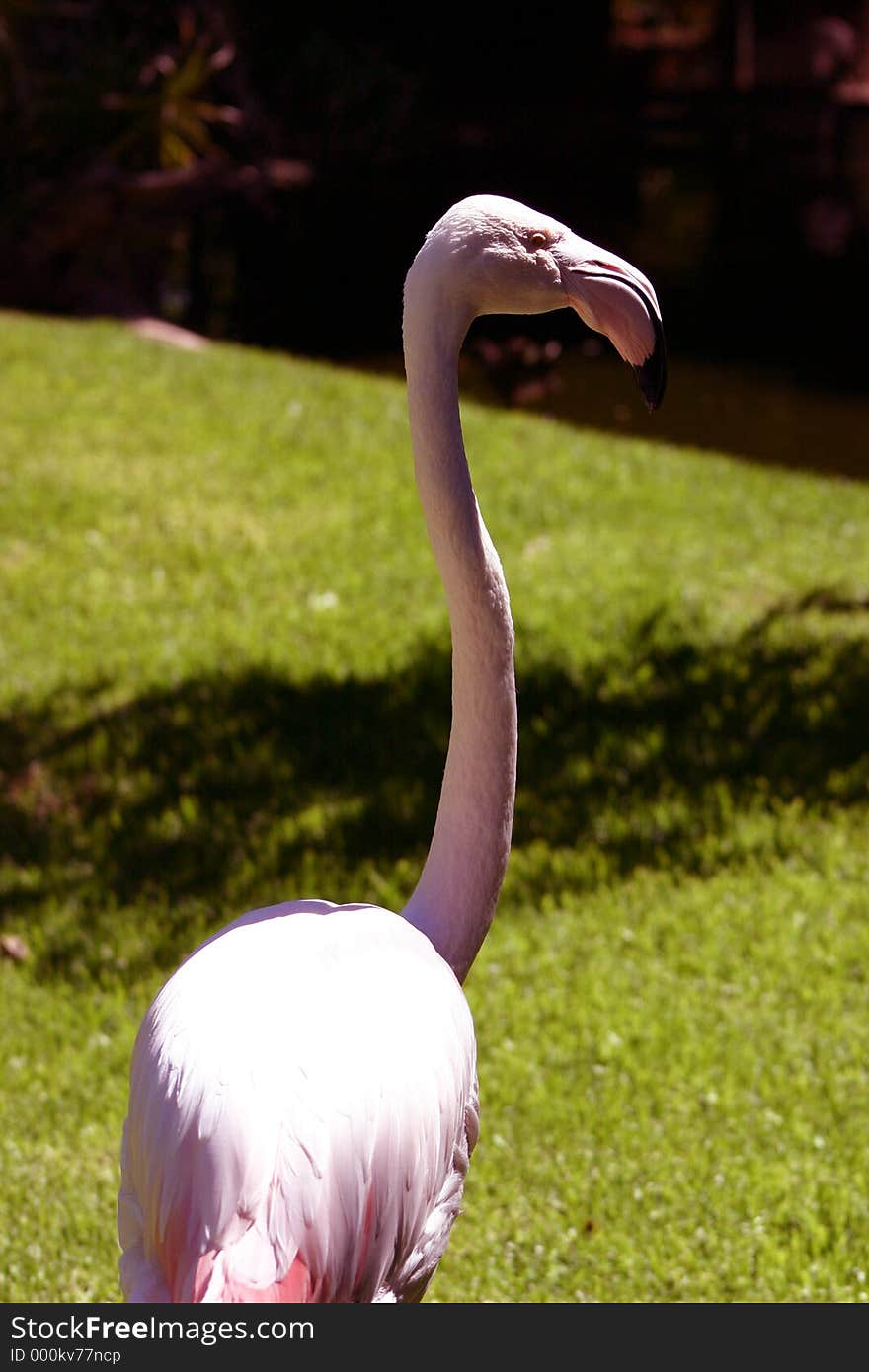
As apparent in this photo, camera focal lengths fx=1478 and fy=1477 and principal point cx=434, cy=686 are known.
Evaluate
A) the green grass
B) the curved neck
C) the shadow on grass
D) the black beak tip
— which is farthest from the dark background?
the black beak tip

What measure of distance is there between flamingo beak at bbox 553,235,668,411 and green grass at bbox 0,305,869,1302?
200 centimetres

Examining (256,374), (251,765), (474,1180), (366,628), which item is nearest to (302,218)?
(256,374)

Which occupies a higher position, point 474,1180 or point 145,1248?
point 145,1248

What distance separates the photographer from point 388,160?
40.9 feet

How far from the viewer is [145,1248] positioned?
221cm

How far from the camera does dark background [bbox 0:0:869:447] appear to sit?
439 inches

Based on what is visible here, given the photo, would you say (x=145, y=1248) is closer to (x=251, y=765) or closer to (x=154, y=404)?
(x=251, y=765)

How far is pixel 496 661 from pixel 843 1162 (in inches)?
71.0

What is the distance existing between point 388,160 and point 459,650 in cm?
1089

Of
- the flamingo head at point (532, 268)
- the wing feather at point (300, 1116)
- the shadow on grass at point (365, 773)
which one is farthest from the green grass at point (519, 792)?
the flamingo head at point (532, 268)

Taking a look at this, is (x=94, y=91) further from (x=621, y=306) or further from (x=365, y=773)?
(x=621, y=306)

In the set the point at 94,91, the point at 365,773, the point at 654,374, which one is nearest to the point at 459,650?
the point at 654,374

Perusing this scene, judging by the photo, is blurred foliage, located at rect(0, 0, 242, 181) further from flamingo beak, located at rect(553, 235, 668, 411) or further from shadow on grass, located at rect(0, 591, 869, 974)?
flamingo beak, located at rect(553, 235, 668, 411)

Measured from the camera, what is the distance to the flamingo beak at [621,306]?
223 centimetres
